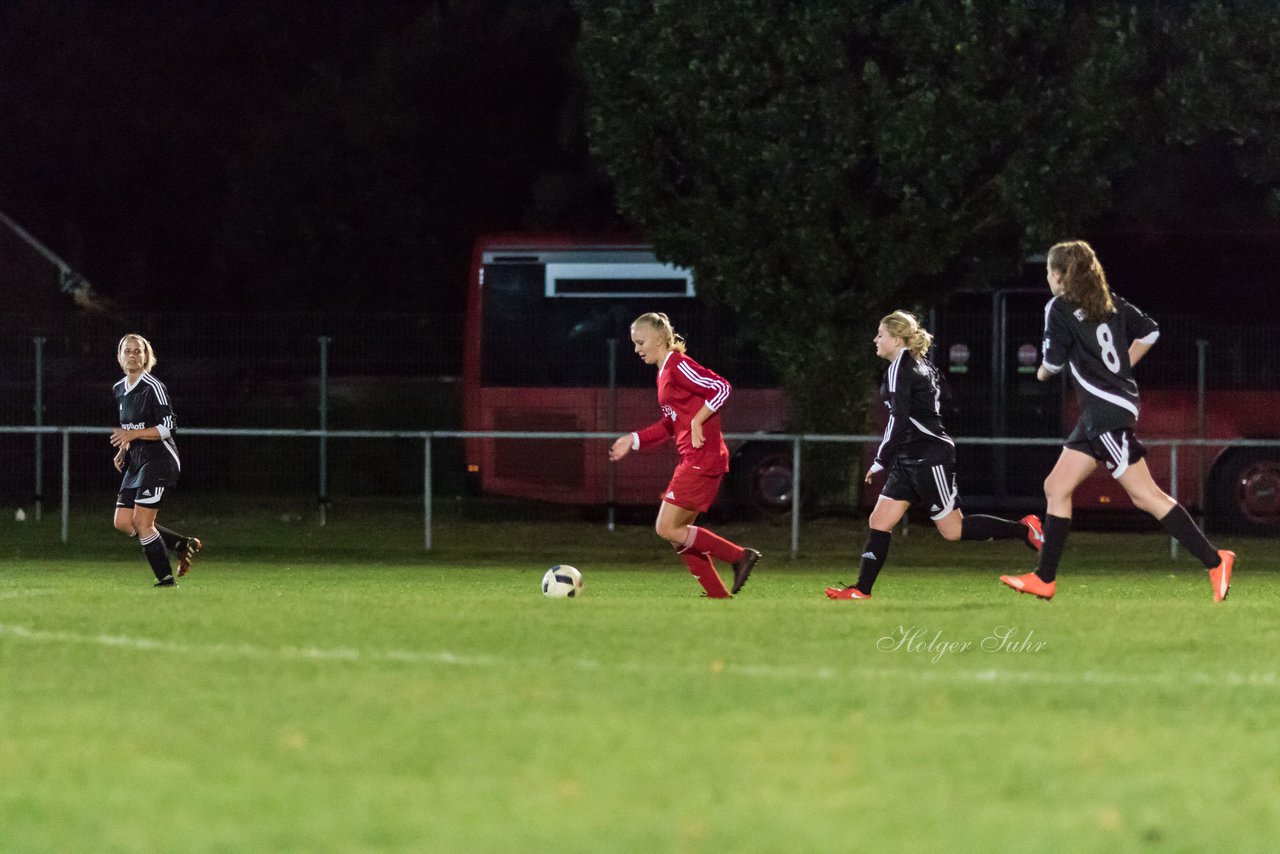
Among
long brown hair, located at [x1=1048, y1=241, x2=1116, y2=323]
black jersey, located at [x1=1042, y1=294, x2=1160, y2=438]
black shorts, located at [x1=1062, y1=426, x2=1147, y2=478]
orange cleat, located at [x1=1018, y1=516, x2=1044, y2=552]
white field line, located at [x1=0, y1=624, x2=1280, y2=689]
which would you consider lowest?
white field line, located at [x1=0, y1=624, x2=1280, y2=689]

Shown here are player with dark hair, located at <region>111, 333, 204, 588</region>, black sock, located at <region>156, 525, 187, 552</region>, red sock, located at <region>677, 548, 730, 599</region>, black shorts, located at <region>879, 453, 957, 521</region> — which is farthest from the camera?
black sock, located at <region>156, 525, 187, 552</region>

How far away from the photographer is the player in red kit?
11.7 metres

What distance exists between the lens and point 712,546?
11969 millimetres

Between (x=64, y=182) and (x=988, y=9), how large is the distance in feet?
104

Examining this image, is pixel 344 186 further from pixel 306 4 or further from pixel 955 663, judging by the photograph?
pixel 955 663

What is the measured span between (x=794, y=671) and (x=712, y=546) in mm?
4275

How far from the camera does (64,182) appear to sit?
153 feet

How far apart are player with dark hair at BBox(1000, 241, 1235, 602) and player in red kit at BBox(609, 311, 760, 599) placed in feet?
6.80

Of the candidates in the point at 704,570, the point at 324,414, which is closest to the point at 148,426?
the point at 704,570

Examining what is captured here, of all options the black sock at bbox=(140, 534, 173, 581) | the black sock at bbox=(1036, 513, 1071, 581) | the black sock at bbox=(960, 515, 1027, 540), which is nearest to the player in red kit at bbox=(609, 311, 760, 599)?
the black sock at bbox=(960, 515, 1027, 540)

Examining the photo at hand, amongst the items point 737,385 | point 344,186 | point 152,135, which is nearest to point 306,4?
point 152,135

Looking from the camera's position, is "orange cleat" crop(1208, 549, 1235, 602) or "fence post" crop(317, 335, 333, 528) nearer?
"orange cleat" crop(1208, 549, 1235, 602)

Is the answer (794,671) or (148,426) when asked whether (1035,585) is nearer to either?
(794,671)

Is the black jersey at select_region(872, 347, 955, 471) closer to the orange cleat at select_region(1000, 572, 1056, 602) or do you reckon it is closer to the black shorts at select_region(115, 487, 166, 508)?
the orange cleat at select_region(1000, 572, 1056, 602)
